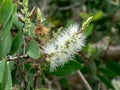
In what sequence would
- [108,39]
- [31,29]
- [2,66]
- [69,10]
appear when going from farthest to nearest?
1. [69,10]
2. [108,39]
3. [31,29]
4. [2,66]

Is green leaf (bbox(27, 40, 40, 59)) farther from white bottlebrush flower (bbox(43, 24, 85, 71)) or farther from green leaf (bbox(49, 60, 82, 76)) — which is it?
green leaf (bbox(49, 60, 82, 76))

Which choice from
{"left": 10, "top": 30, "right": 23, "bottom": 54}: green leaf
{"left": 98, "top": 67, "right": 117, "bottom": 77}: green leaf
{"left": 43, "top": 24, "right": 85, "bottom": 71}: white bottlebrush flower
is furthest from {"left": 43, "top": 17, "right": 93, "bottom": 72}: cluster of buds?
{"left": 98, "top": 67, "right": 117, "bottom": 77}: green leaf

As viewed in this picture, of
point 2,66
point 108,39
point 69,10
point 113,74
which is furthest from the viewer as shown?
point 69,10

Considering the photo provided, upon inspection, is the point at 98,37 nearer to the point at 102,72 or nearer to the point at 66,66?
the point at 102,72

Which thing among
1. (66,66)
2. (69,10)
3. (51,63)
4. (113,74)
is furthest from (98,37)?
(51,63)

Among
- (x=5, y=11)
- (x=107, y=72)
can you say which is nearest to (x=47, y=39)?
(x=5, y=11)

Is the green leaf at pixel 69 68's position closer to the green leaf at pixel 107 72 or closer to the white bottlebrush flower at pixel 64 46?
the white bottlebrush flower at pixel 64 46

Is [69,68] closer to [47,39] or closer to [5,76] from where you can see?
[47,39]
